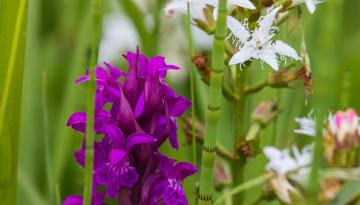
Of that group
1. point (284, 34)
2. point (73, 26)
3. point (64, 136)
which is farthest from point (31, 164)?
point (284, 34)

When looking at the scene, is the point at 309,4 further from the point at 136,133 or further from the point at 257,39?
the point at 136,133

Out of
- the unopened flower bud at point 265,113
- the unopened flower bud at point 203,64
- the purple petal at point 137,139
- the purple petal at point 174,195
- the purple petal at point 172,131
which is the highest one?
the unopened flower bud at point 203,64

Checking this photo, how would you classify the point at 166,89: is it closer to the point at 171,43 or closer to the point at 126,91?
the point at 126,91

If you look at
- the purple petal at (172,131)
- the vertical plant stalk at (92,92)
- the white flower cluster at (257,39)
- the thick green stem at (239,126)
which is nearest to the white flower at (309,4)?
the white flower cluster at (257,39)

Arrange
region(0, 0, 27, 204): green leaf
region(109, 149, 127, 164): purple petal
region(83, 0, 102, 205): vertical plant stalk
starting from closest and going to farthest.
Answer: region(83, 0, 102, 205): vertical plant stalk < region(109, 149, 127, 164): purple petal < region(0, 0, 27, 204): green leaf

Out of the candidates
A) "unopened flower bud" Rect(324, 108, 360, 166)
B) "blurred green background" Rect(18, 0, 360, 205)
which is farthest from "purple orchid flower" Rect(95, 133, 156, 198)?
"unopened flower bud" Rect(324, 108, 360, 166)

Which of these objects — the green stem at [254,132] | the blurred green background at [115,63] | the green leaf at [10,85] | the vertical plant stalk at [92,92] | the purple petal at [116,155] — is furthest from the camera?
the blurred green background at [115,63]

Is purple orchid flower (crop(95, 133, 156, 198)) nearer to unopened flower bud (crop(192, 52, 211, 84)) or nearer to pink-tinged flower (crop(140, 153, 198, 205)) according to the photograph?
pink-tinged flower (crop(140, 153, 198, 205))

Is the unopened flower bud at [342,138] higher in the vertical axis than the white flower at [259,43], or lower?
lower

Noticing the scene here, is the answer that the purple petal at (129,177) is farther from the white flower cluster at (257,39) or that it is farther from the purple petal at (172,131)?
the white flower cluster at (257,39)
